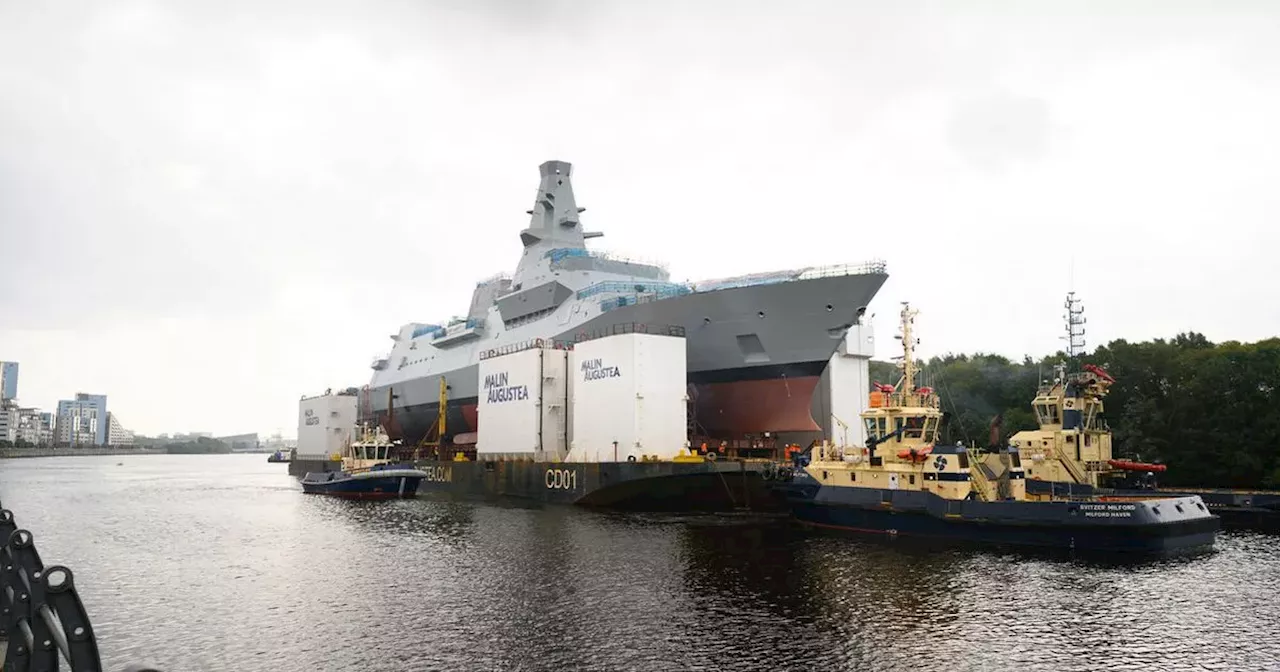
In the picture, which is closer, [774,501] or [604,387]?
[774,501]

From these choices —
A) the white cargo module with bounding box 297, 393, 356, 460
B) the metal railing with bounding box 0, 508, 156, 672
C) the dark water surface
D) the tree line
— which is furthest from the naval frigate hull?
the white cargo module with bounding box 297, 393, 356, 460

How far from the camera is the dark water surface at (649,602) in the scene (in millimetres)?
13430

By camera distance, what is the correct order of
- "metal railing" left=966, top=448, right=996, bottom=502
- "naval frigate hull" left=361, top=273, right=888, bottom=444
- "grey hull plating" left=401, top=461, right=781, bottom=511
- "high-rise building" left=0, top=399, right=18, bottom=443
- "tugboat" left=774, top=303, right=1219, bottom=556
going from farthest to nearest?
1. "high-rise building" left=0, top=399, right=18, bottom=443
2. "naval frigate hull" left=361, top=273, right=888, bottom=444
3. "grey hull plating" left=401, top=461, right=781, bottom=511
4. "metal railing" left=966, top=448, right=996, bottom=502
5. "tugboat" left=774, top=303, right=1219, bottom=556

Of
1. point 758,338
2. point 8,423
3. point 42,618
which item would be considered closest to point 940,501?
point 758,338

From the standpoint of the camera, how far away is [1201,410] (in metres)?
43.8

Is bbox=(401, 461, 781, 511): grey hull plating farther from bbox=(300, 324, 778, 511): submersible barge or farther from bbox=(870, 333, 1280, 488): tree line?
bbox=(870, 333, 1280, 488): tree line

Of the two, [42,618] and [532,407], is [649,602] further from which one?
[532,407]

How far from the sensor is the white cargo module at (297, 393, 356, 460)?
238 ft

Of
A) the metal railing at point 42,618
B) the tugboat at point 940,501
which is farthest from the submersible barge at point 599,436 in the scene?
the metal railing at point 42,618

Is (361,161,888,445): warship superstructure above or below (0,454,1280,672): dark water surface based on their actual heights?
above

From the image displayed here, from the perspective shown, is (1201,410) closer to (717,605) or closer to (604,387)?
(604,387)

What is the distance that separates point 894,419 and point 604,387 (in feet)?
45.3

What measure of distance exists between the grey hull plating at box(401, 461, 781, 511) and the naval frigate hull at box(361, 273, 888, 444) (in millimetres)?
6656

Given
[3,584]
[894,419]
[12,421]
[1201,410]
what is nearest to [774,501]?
[894,419]
